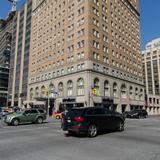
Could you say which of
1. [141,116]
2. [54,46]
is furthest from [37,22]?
[141,116]

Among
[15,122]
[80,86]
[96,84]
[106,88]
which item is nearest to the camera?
[15,122]

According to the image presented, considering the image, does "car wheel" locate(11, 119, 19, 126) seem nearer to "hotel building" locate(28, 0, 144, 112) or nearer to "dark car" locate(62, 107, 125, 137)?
"dark car" locate(62, 107, 125, 137)

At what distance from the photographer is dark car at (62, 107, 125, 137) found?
13.9 m

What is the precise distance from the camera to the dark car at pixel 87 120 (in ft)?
45.6

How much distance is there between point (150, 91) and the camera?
14275 cm

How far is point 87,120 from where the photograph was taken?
14.2 m

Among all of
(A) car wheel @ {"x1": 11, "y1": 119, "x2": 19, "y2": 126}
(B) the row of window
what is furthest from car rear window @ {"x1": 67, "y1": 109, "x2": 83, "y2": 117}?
(B) the row of window

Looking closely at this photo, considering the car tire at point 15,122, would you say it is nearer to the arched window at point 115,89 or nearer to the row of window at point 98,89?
the row of window at point 98,89

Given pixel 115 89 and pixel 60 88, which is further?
pixel 60 88

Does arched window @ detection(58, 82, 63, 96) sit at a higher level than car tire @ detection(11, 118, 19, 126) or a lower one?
higher

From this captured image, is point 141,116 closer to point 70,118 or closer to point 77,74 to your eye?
point 77,74

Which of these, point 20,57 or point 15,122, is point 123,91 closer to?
A: point 15,122

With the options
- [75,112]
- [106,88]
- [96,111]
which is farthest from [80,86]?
[75,112]

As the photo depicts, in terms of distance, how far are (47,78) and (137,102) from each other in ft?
106
